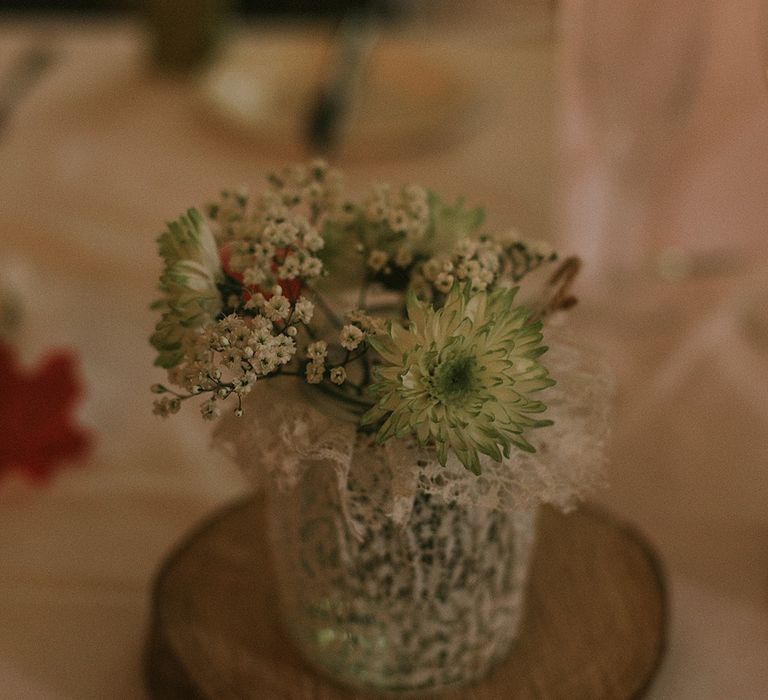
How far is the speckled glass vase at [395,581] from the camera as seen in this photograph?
1.74ft

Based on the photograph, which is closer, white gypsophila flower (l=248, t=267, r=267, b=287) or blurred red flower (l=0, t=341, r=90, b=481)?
white gypsophila flower (l=248, t=267, r=267, b=287)

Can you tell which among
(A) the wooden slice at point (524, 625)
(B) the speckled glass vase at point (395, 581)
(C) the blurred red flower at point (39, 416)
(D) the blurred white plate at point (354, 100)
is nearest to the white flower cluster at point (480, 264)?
(B) the speckled glass vase at point (395, 581)

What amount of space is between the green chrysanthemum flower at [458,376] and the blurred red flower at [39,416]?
0.44 metres

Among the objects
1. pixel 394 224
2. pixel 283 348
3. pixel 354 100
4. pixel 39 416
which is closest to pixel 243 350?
pixel 283 348

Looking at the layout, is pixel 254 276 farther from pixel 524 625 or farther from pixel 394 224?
pixel 524 625

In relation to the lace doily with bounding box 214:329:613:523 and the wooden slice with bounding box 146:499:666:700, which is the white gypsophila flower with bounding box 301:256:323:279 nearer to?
the lace doily with bounding box 214:329:613:523

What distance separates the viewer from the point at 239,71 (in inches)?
51.4

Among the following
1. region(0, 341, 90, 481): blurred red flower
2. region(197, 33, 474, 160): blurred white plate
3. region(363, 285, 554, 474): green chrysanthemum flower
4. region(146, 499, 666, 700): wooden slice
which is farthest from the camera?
region(197, 33, 474, 160): blurred white plate

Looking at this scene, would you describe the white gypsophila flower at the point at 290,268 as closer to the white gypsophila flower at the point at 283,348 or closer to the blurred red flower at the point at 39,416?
the white gypsophila flower at the point at 283,348

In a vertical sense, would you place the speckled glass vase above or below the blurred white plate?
below

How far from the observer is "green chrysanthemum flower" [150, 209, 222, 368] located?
1.63ft

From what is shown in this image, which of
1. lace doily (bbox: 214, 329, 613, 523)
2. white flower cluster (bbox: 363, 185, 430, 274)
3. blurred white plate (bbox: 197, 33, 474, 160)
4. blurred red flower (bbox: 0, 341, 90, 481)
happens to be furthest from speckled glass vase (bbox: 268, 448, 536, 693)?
blurred white plate (bbox: 197, 33, 474, 160)

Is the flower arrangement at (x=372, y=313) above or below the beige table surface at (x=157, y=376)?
above

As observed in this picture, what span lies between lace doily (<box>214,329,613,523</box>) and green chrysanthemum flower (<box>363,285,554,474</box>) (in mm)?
34
